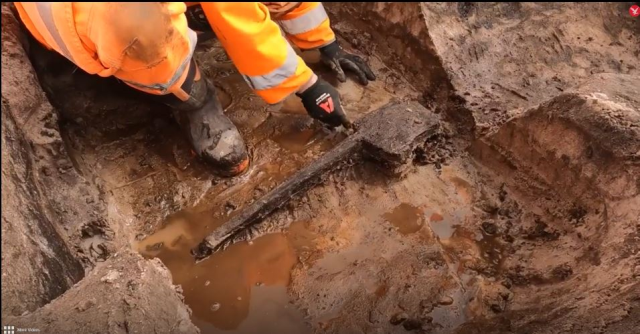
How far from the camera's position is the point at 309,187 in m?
2.33

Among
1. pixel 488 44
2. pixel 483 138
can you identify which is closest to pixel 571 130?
pixel 483 138

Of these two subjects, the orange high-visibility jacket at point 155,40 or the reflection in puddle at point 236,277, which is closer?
the orange high-visibility jacket at point 155,40

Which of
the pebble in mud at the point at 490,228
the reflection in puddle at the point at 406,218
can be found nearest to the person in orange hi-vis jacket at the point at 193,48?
the reflection in puddle at the point at 406,218

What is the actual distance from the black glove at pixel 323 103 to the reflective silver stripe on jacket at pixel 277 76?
0.57ft

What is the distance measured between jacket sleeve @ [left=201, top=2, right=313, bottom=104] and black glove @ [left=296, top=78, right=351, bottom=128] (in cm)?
8

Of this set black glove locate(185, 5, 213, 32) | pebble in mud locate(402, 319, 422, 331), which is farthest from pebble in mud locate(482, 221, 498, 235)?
black glove locate(185, 5, 213, 32)


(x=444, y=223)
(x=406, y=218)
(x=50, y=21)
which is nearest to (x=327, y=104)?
(x=406, y=218)

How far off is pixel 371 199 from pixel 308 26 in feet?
3.08

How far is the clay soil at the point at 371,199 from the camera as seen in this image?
166 centimetres

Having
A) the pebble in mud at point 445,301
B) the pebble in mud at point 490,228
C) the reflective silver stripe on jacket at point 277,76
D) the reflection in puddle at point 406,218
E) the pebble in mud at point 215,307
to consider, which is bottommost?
the pebble in mud at point 215,307

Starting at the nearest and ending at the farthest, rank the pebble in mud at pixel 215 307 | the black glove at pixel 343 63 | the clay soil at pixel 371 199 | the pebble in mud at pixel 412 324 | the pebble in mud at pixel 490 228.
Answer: the clay soil at pixel 371 199 → the pebble in mud at pixel 412 324 → the pebble in mud at pixel 215 307 → the pebble in mud at pixel 490 228 → the black glove at pixel 343 63

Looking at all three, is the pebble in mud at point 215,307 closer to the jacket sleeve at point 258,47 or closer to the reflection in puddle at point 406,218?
the reflection in puddle at point 406,218

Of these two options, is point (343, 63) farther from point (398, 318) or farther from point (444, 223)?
point (398, 318)

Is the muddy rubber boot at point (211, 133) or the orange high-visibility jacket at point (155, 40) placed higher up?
the orange high-visibility jacket at point (155, 40)
